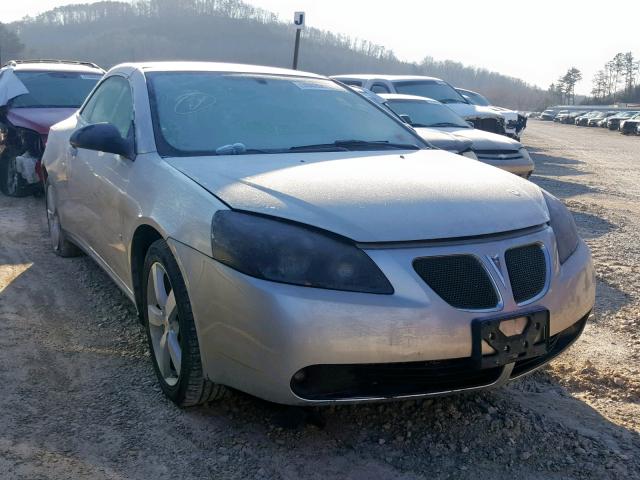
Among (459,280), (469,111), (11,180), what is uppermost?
(459,280)

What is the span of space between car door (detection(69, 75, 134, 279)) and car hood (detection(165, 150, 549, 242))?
23.3 inches

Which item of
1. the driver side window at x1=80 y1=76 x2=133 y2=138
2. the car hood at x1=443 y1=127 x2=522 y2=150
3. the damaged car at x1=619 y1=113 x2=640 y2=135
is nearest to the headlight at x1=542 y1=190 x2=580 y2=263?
the driver side window at x1=80 y1=76 x2=133 y2=138

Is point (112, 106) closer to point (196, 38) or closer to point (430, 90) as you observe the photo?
point (430, 90)

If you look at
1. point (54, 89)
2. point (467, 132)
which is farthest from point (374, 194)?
point (54, 89)

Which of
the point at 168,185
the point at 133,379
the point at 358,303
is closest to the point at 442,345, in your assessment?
the point at 358,303

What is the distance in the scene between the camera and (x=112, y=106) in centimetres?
429

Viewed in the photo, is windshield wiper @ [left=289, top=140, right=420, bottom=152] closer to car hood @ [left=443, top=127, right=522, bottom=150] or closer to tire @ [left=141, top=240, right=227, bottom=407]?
tire @ [left=141, top=240, right=227, bottom=407]

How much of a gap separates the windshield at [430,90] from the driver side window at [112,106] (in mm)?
8282

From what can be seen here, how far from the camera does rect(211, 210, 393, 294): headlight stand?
7.87ft

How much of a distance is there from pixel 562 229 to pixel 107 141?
2.25 metres

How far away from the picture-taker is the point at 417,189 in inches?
111

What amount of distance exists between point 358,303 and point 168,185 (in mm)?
1131

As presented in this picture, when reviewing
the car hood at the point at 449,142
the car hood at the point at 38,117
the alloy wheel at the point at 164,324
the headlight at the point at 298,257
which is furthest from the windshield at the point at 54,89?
the headlight at the point at 298,257

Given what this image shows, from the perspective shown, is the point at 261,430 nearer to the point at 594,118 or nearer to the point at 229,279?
the point at 229,279
